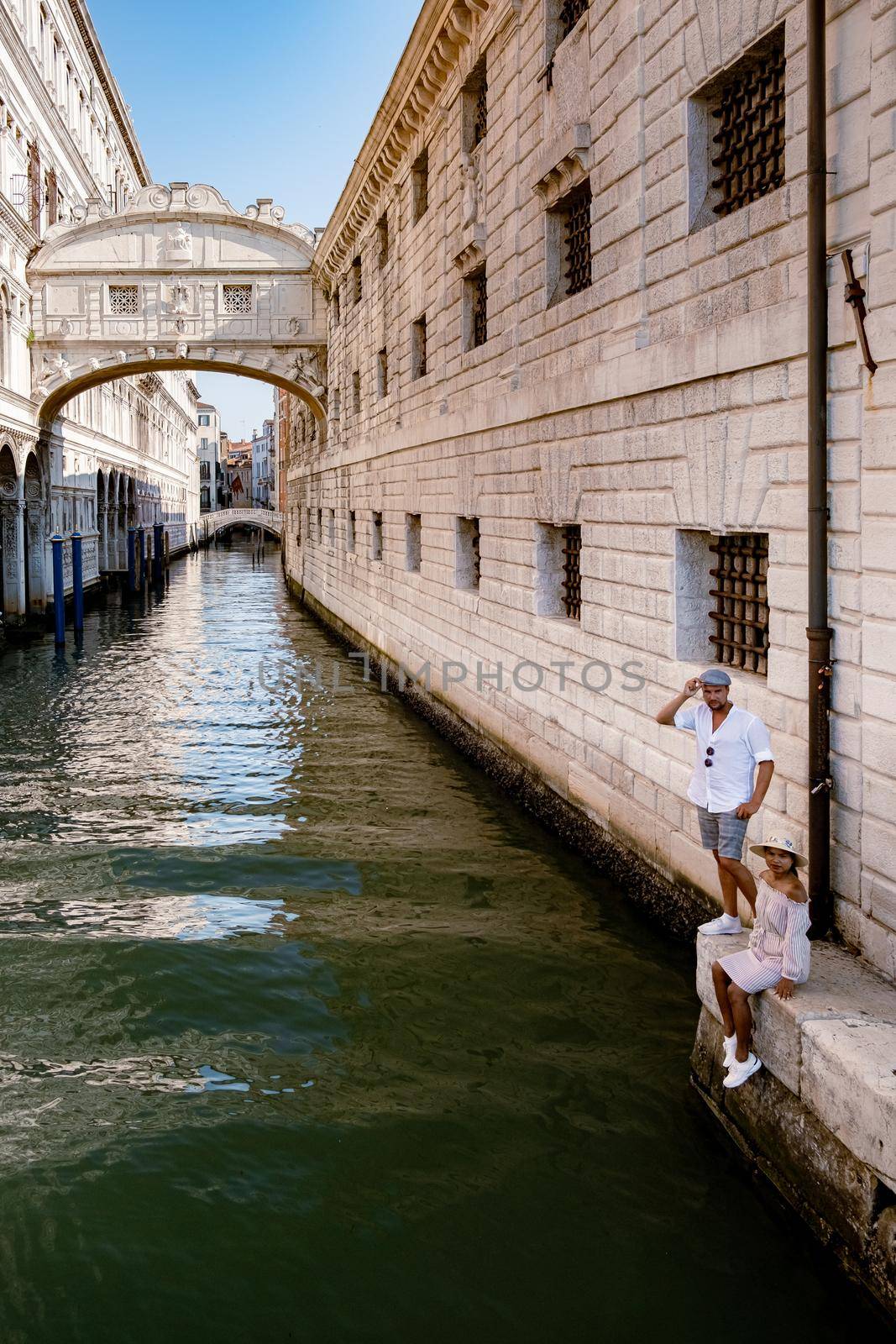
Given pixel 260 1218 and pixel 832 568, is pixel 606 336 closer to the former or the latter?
pixel 832 568

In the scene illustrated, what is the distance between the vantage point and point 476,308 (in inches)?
507

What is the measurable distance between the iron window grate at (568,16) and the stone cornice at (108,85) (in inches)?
859

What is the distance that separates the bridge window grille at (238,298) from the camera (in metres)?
25.3

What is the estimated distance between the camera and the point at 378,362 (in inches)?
746

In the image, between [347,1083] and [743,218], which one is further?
[743,218]

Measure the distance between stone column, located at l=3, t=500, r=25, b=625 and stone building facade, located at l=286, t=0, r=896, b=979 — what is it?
33.7 ft

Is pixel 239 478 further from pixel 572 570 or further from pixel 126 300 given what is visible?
pixel 572 570

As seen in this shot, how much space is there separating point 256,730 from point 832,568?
9.47 meters

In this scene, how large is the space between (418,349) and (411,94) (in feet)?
10.2

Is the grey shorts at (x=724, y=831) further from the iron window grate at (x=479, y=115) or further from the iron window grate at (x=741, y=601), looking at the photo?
the iron window grate at (x=479, y=115)

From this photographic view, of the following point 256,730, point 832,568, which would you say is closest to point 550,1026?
point 832,568

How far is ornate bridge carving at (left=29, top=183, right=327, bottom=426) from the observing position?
24.2 m

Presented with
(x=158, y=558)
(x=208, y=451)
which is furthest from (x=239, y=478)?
(x=158, y=558)

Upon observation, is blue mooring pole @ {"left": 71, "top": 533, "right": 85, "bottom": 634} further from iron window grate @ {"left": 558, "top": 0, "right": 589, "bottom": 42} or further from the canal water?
iron window grate @ {"left": 558, "top": 0, "right": 589, "bottom": 42}
